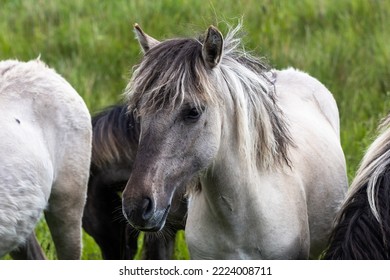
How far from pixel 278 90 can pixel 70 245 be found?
1.62 metres

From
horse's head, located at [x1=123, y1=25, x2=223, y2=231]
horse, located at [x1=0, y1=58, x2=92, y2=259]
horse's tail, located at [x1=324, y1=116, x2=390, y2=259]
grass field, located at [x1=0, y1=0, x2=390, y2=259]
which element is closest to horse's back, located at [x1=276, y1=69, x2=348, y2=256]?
horse's tail, located at [x1=324, y1=116, x2=390, y2=259]

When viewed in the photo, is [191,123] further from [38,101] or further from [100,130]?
[100,130]

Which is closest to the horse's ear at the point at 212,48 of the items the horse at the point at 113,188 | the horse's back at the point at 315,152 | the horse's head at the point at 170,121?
the horse's head at the point at 170,121

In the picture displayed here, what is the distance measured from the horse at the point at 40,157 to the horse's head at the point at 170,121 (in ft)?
3.09

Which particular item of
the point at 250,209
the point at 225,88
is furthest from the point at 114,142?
the point at 225,88

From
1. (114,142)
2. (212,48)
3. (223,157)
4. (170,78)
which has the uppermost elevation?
(212,48)

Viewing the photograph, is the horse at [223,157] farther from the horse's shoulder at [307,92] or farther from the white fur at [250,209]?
the horse's shoulder at [307,92]

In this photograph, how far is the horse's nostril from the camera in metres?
4.33

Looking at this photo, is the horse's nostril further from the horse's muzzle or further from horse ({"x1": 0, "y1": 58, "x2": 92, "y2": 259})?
horse ({"x1": 0, "y1": 58, "x2": 92, "y2": 259})

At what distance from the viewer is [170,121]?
4.48 meters

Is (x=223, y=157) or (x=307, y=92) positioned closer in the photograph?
(x=223, y=157)

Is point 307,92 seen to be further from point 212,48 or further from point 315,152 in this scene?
point 212,48

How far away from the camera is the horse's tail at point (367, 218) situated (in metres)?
4.23

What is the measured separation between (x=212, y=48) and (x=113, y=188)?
7.19 ft
